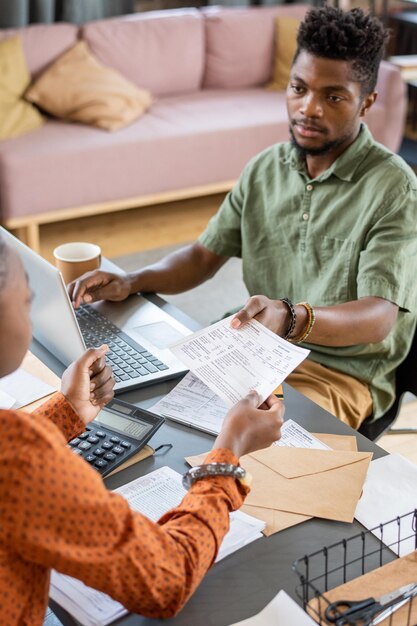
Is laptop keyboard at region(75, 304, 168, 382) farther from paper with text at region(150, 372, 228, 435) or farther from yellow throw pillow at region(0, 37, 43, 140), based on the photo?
yellow throw pillow at region(0, 37, 43, 140)

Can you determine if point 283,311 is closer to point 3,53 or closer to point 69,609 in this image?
point 69,609

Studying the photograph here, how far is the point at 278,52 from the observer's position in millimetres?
4543

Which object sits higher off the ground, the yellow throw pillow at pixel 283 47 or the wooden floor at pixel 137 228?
the yellow throw pillow at pixel 283 47

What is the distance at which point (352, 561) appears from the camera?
110 cm

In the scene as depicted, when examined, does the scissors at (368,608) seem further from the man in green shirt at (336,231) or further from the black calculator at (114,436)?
the man in green shirt at (336,231)

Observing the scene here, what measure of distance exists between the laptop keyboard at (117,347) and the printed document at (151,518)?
0.30 m

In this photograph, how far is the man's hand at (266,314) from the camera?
4.51 ft

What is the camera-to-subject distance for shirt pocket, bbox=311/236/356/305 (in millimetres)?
1782

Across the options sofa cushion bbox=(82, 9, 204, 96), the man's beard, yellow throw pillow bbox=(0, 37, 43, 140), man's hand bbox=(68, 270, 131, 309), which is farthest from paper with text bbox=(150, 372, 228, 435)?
sofa cushion bbox=(82, 9, 204, 96)

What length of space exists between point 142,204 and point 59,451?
3.29 m

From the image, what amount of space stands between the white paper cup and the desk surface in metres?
0.57

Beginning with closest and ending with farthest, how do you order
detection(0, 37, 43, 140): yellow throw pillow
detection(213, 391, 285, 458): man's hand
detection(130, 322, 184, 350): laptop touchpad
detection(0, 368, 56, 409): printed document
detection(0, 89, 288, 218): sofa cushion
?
detection(213, 391, 285, 458): man's hand
detection(0, 368, 56, 409): printed document
detection(130, 322, 184, 350): laptop touchpad
detection(0, 89, 288, 218): sofa cushion
detection(0, 37, 43, 140): yellow throw pillow

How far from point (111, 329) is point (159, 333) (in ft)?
0.33

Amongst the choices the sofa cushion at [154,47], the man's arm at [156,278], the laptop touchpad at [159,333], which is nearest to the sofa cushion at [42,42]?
the sofa cushion at [154,47]
